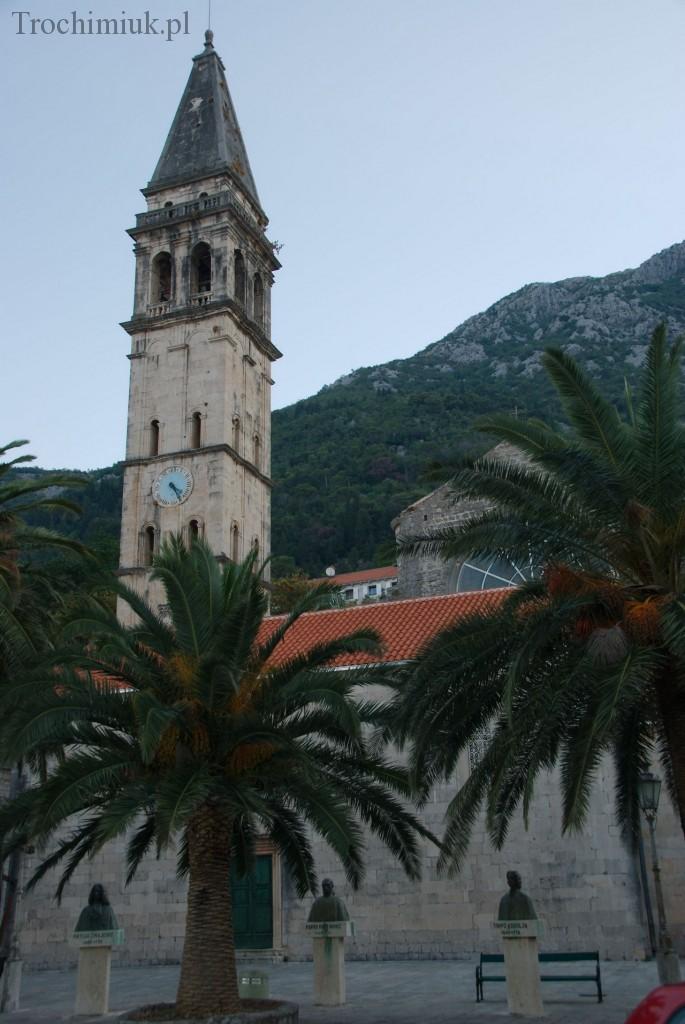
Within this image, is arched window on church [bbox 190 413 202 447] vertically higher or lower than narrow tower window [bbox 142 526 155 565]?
higher

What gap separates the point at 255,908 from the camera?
22.1m

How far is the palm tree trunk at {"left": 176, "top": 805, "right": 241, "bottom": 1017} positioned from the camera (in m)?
11.9

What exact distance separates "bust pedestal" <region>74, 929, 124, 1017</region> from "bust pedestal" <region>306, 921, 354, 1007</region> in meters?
2.85

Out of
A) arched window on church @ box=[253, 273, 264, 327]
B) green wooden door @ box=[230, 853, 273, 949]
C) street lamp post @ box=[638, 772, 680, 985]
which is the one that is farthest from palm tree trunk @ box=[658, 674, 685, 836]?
arched window on church @ box=[253, 273, 264, 327]

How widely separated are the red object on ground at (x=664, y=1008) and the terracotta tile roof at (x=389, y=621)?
17.4 metres

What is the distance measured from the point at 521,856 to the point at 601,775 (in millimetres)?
2284

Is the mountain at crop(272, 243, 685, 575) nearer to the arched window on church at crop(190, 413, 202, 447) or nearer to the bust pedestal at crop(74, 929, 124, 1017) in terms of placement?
the arched window on church at crop(190, 413, 202, 447)

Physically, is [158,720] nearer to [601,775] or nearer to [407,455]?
[601,775]

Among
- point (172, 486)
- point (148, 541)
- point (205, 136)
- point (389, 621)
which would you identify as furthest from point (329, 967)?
point (205, 136)

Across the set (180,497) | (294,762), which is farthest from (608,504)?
(180,497)

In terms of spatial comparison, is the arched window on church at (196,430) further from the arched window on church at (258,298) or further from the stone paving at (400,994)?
the stone paving at (400,994)

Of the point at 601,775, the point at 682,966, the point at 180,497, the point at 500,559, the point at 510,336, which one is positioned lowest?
the point at 682,966

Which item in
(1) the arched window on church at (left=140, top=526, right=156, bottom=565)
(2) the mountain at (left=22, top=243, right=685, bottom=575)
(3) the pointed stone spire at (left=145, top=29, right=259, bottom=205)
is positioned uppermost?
(2) the mountain at (left=22, top=243, right=685, bottom=575)

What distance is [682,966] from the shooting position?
17359 millimetres
